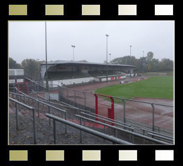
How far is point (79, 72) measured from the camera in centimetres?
3325

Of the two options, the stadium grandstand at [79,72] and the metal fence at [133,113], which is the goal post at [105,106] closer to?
the metal fence at [133,113]

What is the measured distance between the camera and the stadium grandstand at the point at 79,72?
25.6 meters

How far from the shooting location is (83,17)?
7.22ft

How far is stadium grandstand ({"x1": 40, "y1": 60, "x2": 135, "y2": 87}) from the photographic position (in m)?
25.6

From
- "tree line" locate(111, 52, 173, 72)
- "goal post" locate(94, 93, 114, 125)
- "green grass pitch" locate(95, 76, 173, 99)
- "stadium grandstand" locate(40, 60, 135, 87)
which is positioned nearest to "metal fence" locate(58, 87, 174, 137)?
"goal post" locate(94, 93, 114, 125)

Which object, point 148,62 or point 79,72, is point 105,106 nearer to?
point 148,62

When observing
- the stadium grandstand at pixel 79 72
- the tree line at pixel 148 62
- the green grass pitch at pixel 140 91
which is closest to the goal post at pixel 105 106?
the green grass pitch at pixel 140 91

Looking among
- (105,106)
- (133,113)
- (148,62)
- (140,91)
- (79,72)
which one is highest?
(148,62)

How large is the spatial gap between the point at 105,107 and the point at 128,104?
1.73 meters

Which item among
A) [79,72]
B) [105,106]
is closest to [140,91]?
[79,72]

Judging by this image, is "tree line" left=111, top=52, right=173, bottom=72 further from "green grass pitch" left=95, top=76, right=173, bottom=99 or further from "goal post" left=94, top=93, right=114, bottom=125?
"goal post" left=94, top=93, right=114, bottom=125

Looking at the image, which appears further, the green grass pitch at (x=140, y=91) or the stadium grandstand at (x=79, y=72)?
the stadium grandstand at (x=79, y=72)
